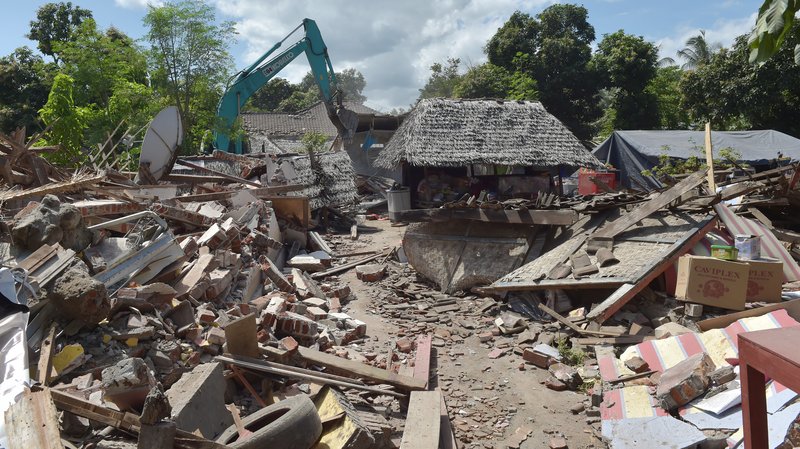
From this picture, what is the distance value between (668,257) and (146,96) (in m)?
17.2

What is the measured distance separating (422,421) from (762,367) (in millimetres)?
2910

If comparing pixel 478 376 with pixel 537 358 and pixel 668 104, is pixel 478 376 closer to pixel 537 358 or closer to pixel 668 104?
pixel 537 358

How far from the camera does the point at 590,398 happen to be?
512 cm

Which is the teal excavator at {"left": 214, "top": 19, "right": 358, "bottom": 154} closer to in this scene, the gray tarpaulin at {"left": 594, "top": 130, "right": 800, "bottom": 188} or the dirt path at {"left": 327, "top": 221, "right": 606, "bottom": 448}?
the gray tarpaulin at {"left": 594, "top": 130, "right": 800, "bottom": 188}

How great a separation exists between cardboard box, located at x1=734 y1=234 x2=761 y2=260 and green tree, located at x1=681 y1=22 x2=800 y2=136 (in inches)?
606

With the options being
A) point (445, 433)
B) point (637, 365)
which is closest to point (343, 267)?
point (445, 433)

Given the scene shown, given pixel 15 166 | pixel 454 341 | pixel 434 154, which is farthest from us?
pixel 434 154

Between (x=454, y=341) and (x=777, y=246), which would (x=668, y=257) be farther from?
(x=454, y=341)

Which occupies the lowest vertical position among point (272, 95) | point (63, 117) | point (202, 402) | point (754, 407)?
point (202, 402)

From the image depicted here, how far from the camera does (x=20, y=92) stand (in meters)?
25.4

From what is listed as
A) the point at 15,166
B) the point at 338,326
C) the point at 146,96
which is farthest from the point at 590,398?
the point at 146,96

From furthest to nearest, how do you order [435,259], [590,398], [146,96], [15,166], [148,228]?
[146,96]
[435,259]
[15,166]
[148,228]
[590,398]

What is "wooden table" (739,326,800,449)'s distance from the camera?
5.79 feet

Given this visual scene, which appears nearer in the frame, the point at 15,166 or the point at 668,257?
the point at 668,257
